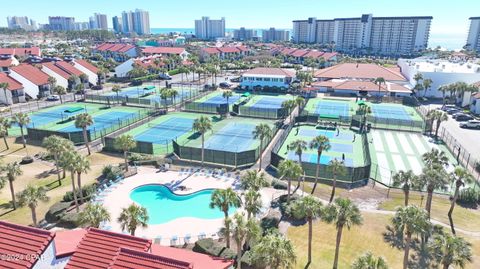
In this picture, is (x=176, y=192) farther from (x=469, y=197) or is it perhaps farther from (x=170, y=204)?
(x=469, y=197)

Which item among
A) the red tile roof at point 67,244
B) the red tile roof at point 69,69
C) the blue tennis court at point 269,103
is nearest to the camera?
the red tile roof at point 67,244

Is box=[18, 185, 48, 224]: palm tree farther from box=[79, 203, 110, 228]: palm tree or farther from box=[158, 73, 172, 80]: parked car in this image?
box=[158, 73, 172, 80]: parked car

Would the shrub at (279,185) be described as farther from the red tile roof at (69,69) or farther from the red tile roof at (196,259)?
the red tile roof at (69,69)

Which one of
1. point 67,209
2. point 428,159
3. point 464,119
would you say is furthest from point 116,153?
point 464,119

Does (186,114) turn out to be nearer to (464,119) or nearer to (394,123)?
(394,123)

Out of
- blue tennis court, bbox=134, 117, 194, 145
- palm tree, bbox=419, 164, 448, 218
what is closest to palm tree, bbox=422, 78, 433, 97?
blue tennis court, bbox=134, 117, 194, 145

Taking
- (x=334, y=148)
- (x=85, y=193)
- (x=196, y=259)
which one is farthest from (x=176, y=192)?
(x=334, y=148)

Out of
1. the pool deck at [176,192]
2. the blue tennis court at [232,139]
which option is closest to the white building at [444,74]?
the blue tennis court at [232,139]
